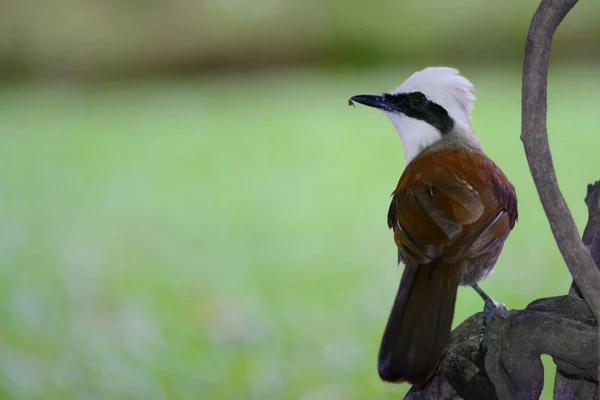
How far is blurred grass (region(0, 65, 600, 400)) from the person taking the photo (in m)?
1.68

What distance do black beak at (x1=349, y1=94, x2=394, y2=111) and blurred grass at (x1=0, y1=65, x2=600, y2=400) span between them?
0.74 meters

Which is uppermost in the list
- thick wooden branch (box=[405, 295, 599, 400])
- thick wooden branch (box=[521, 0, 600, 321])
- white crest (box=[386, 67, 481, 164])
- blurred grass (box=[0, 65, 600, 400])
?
blurred grass (box=[0, 65, 600, 400])

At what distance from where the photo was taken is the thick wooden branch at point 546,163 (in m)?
0.69

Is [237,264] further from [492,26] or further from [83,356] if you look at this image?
[492,26]

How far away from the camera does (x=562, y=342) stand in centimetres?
73

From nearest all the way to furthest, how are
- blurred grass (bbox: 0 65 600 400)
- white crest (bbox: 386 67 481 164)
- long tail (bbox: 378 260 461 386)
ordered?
1. long tail (bbox: 378 260 461 386)
2. white crest (bbox: 386 67 481 164)
3. blurred grass (bbox: 0 65 600 400)

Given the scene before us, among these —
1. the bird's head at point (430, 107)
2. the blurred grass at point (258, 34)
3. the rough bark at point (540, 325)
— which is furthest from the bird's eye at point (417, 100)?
the blurred grass at point (258, 34)

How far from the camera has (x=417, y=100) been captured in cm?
101

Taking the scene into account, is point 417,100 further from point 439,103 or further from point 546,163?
point 546,163

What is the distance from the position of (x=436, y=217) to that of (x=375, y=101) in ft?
0.77

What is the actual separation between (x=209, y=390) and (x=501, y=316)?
3.02 feet

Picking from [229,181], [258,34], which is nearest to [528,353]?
[229,181]

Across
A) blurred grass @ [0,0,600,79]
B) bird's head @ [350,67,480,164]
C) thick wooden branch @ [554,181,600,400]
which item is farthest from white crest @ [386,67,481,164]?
blurred grass @ [0,0,600,79]

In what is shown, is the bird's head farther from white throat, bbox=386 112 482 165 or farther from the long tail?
the long tail
